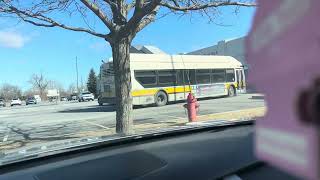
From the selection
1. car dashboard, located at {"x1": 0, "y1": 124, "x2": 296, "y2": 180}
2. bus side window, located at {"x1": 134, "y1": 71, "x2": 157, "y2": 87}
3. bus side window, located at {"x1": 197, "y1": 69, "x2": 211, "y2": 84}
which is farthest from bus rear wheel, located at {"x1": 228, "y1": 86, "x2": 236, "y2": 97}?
car dashboard, located at {"x1": 0, "y1": 124, "x2": 296, "y2": 180}

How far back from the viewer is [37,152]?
3.20 metres

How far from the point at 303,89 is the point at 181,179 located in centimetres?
165

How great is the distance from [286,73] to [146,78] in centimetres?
2677

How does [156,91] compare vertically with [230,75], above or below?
below

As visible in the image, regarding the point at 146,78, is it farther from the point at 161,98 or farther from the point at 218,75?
the point at 218,75

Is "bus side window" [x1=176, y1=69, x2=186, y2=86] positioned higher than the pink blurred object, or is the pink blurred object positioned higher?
"bus side window" [x1=176, y1=69, x2=186, y2=86]

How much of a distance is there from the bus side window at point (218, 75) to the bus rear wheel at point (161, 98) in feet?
13.8

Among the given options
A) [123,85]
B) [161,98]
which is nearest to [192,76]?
[161,98]

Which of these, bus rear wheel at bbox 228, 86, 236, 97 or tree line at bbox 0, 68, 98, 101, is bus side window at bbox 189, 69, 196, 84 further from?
tree line at bbox 0, 68, 98, 101

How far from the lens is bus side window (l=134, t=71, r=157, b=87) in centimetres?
2690

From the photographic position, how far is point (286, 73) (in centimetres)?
55

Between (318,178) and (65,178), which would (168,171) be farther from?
(318,178)

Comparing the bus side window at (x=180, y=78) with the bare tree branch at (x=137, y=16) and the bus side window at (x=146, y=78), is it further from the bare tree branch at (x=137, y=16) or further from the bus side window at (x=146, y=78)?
the bare tree branch at (x=137, y=16)

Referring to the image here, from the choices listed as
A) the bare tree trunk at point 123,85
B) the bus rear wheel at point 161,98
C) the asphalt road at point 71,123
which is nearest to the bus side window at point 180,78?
the bus rear wheel at point 161,98
